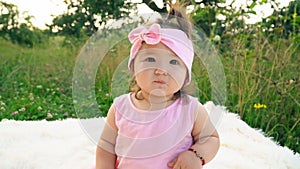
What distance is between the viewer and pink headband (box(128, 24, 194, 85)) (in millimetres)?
1003

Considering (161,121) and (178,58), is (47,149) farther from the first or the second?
(178,58)

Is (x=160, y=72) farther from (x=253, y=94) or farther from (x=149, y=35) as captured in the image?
(x=253, y=94)

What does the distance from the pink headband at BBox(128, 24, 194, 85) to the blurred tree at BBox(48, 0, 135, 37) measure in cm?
142

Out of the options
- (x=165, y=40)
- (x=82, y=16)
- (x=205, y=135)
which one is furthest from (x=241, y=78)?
(x=82, y=16)

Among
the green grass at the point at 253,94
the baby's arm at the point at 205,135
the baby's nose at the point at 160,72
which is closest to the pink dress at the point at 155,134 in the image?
the baby's arm at the point at 205,135

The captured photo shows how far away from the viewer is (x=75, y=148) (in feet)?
5.30

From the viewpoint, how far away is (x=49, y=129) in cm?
182

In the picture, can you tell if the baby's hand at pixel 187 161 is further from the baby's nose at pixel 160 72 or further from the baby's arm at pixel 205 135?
the baby's nose at pixel 160 72

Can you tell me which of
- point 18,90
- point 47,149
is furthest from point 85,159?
point 18,90

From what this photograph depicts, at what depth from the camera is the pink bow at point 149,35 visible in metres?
1.00

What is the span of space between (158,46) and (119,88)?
0.19 meters

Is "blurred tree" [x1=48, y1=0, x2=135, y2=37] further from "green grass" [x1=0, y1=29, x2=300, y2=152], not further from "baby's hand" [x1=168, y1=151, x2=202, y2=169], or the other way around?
"baby's hand" [x1=168, y1=151, x2=202, y2=169]

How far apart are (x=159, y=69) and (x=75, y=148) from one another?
0.73 metres

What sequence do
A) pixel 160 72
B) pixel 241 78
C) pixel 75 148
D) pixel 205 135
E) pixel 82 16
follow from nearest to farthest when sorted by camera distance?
pixel 160 72 < pixel 205 135 < pixel 75 148 < pixel 241 78 < pixel 82 16
